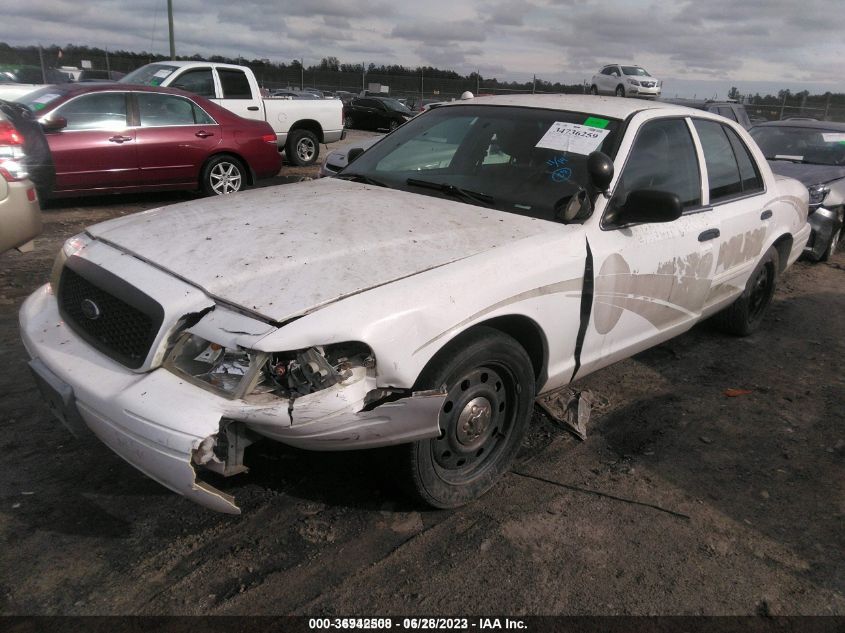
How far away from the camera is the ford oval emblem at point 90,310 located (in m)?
2.53

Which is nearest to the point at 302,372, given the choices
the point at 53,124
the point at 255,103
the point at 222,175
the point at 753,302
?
the point at 753,302

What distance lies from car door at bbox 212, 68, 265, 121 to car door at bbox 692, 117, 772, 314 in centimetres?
873

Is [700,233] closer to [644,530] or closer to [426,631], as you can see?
[644,530]

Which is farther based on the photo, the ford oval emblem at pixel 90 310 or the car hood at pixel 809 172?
the car hood at pixel 809 172

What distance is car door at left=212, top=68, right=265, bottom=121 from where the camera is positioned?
11.0 m

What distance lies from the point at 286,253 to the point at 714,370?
3346 millimetres

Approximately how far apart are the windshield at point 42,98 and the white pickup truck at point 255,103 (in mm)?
1864

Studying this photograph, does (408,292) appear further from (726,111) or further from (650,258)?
(726,111)

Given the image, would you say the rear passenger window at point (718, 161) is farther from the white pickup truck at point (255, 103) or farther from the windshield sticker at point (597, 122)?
the white pickup truck at point (255, 103)

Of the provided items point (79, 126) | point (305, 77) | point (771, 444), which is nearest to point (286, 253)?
point (771, 444)

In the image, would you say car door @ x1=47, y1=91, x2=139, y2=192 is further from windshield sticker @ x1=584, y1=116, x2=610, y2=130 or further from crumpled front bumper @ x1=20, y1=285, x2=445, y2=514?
windshield sticker @ x1=584, y1=116, x2=610, y2=130

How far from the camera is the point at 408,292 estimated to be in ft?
7.76

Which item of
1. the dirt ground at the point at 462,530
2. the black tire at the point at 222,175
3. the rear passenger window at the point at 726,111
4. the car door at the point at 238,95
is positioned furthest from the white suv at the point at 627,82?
the dirt ground at the point at 462,530

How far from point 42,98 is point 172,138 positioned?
4.96 feet
